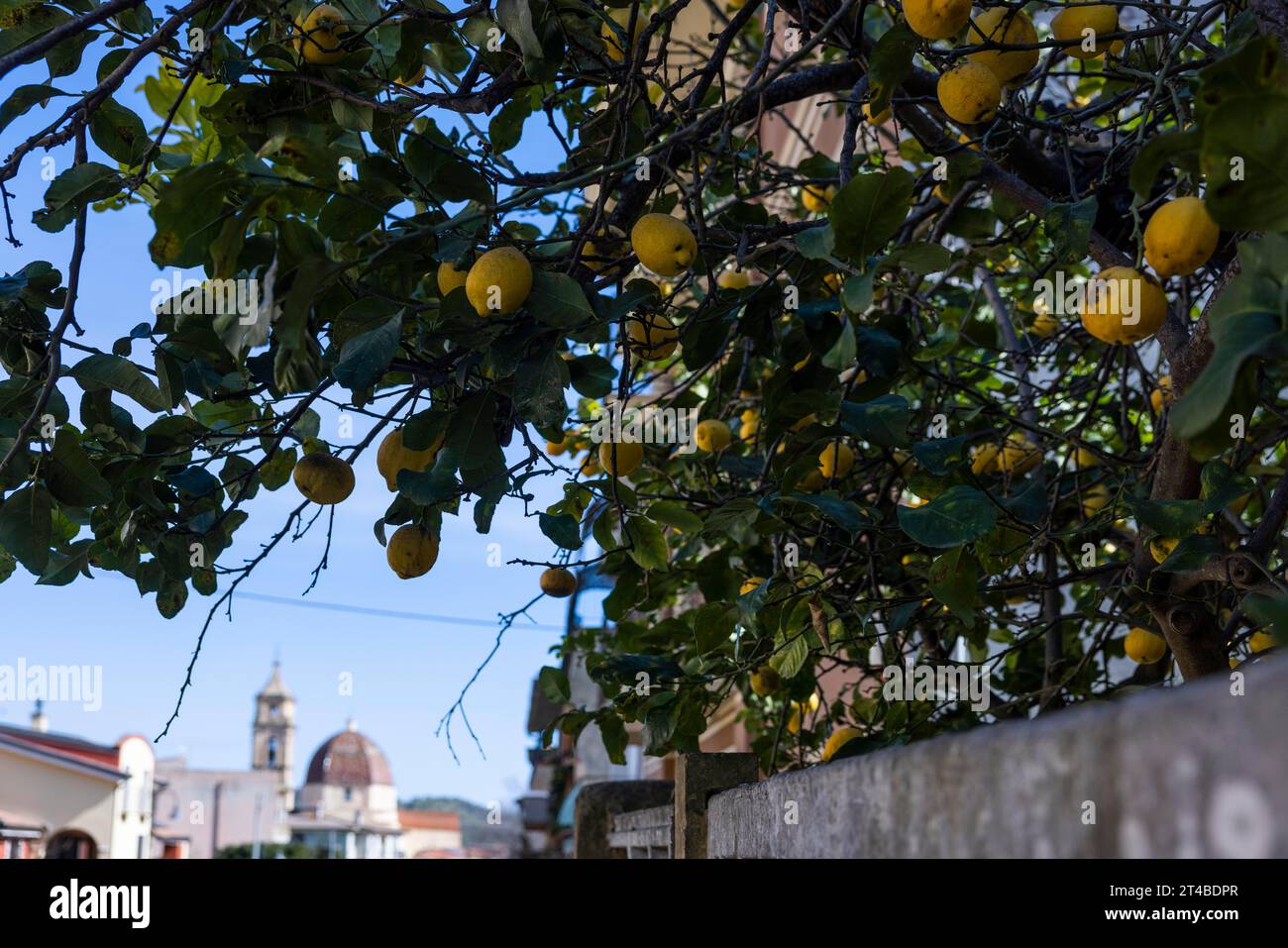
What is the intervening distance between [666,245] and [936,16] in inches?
24.3

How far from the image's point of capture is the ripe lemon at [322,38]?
6.66 feet

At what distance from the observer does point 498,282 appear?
1.70 m

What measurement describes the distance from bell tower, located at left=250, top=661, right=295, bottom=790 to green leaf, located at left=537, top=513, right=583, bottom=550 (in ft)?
236

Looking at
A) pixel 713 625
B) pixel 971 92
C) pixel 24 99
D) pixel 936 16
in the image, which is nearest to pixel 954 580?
pixel 713 625

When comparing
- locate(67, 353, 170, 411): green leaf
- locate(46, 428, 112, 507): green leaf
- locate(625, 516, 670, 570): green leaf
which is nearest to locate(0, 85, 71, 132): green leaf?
locate(67, 353, 170, 411): green leaf

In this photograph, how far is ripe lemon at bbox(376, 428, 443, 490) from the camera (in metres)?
2.12

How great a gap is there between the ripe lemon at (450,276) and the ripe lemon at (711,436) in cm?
123

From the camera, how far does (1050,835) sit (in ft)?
2.17

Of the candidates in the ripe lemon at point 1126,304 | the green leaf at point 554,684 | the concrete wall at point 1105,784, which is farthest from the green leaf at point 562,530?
the concrete wall at point 1105,784

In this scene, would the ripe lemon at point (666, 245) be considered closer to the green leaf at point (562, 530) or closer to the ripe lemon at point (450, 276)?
the ripe lemon at point (450, 276)

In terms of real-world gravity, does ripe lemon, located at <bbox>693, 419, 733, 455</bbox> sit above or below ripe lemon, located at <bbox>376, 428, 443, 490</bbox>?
above

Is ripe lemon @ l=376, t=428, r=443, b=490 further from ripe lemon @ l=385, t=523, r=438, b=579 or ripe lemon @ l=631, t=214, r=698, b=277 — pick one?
ripe lemon @ l=631, t=214, r=698, b=277

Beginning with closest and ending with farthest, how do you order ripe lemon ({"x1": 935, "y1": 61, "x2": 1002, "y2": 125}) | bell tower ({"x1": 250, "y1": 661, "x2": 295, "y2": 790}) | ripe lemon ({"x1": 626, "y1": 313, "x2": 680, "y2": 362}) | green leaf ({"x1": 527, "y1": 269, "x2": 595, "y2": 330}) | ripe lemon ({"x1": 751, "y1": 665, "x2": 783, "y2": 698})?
green leaf ({"x1": 527, "y1": 269, "x2": 595, "y2": 330}), ripe lemon ({"x1": 935, "y1": 61, "x2": 1002, "y2": 125}), ripe lemon ({"x1": 626, "y1": 313, "x2": 680, "y2": 362}), ripe lemon ({"x1": 751, "y1": 665, "x2": 783, "y2": 698}), bell tower ({"x1": 250, "y1": 661, "x2": 295, "y2": 790})
